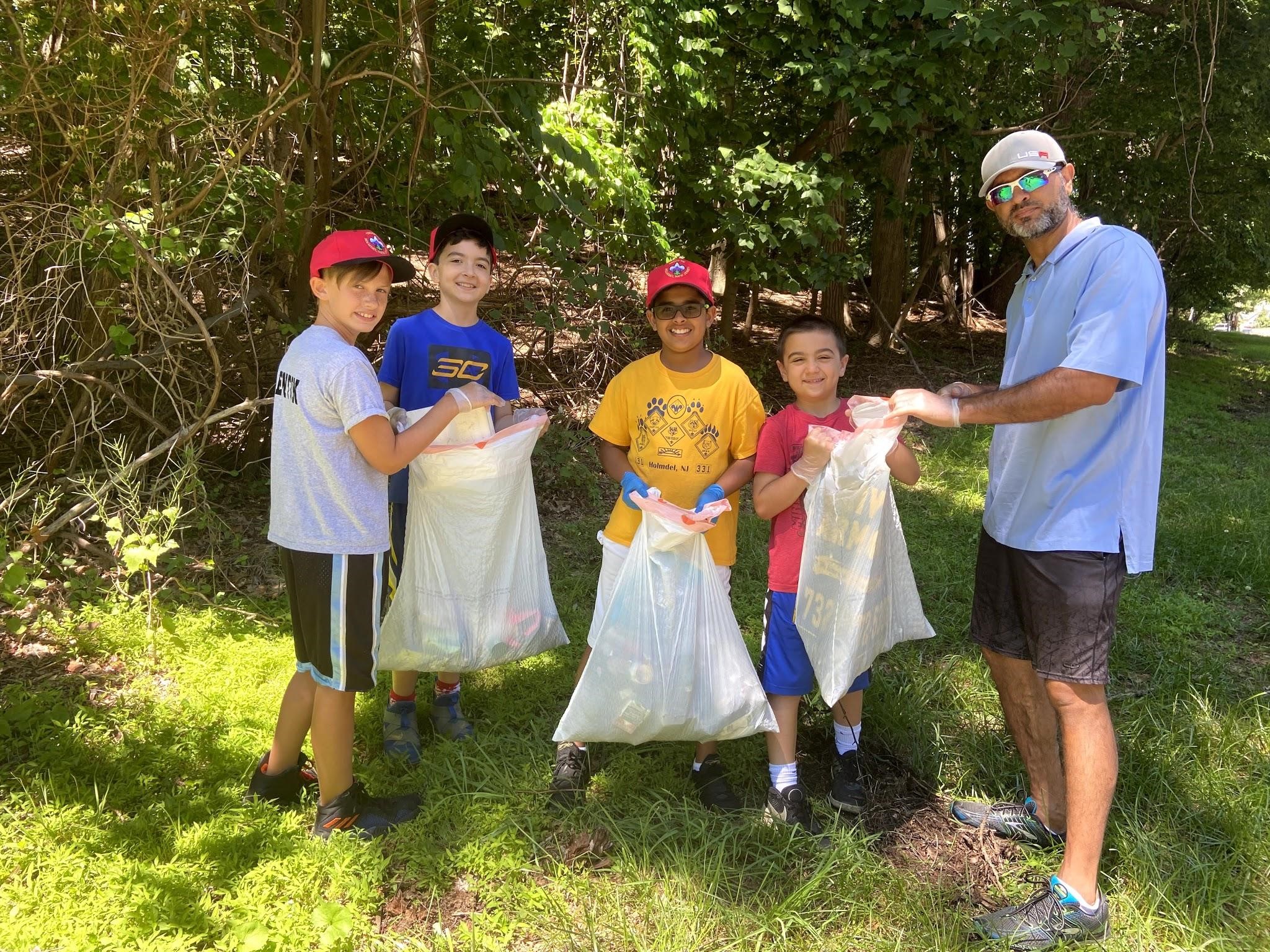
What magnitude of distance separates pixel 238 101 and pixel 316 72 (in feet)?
1.78

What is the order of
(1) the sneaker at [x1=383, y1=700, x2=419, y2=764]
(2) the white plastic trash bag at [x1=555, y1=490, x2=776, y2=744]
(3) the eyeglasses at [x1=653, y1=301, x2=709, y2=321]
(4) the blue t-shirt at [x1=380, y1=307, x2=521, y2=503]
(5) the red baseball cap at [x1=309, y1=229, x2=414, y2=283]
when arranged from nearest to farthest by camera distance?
1. (5) the red baseball cap at [x1=309, y1=229, x2=414, y2=283]
2. (2) the white plastic trash bag at [x1=555, y1=490, x2=776, y2=744]
3. (3) the eyeglasses at [x1=653, y1=301, x2=709, y2=321]
4. (4) the blue t-shirt at [x1=380, y1=307, x2=521, y2=503]
5. (1) the sneaker at [x1=383, y1=700, x2=419, y2=764]

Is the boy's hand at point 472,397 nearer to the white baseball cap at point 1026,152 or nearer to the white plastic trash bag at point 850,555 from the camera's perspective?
the white plastic trash bag at point 850,555

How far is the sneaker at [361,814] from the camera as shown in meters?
2.32

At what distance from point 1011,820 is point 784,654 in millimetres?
789

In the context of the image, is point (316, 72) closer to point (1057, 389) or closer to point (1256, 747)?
point (1057, 389)

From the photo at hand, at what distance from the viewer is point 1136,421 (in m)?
Result: 2.02

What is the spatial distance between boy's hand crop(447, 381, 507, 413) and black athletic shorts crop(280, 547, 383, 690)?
45 centimetres

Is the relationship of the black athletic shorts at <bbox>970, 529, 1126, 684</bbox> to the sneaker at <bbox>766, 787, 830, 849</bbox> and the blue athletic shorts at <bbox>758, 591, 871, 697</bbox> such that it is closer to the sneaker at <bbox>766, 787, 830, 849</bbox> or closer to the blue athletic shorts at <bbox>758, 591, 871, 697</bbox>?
the blue athletic shorts at <bbox>758, 591, 871, 697</bbox>

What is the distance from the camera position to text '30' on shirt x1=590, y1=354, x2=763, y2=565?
8.01 ft

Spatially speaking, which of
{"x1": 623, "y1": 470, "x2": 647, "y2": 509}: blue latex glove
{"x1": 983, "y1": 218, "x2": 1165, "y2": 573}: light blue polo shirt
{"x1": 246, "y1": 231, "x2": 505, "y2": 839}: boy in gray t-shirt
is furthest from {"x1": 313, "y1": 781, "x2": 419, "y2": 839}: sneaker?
{"x1": 983, "y1": 218, "x2": 1165, "y2": 573}: light blue polo shirt

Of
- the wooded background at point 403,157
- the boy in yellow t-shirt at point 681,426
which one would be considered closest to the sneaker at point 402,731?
the boy in yellow t-shirt at point 681,426

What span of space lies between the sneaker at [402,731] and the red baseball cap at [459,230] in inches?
56.3

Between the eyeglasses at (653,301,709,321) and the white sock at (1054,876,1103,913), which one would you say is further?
the eyeglasses at (653,301,709,321)

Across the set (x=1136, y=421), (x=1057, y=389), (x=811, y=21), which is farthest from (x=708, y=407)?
(x=811, y=21)
